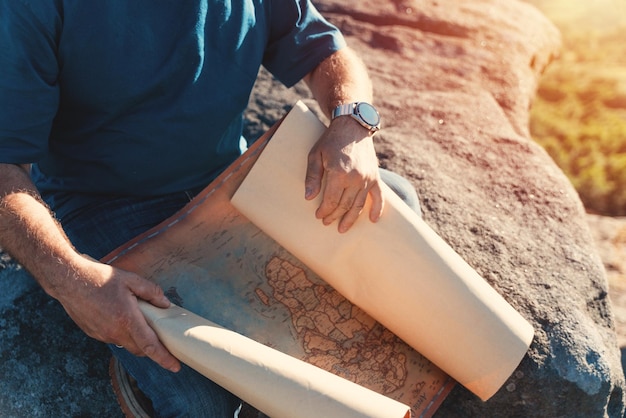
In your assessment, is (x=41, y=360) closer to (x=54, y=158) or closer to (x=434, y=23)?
(x=54, y=158)

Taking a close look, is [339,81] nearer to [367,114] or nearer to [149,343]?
[367,114]

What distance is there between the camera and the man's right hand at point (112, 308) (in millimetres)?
1379

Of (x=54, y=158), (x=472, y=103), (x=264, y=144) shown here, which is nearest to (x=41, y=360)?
(x=54, y=158)

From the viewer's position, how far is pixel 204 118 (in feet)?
5.80

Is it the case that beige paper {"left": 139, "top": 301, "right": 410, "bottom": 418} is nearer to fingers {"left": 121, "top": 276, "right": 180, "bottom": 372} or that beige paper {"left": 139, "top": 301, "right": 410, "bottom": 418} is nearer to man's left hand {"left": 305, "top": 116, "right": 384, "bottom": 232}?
fingers {"left": 121, "top": 276, "right": 180, "bottom": 372}

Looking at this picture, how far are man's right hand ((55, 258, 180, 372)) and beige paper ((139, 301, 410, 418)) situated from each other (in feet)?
0.09

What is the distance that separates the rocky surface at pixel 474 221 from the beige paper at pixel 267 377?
1.76ft

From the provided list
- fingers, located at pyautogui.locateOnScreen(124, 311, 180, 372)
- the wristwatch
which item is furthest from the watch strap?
fingers, located at pyautogui.locateOnScreen(124, 311, 180, 372)

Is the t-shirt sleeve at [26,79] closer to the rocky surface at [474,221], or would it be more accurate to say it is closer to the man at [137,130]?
the man at [137,130]

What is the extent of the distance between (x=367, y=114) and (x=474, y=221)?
0.65 meters

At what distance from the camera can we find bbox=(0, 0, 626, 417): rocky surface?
180 centimetres

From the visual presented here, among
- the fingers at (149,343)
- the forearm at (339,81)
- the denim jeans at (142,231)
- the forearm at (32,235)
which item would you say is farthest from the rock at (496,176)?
the forearm at (32,235)

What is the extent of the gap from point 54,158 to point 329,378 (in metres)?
0.95

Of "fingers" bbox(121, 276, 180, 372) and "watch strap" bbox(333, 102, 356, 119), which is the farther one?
"watch strap" bbox(333, 102, 356, 119)
